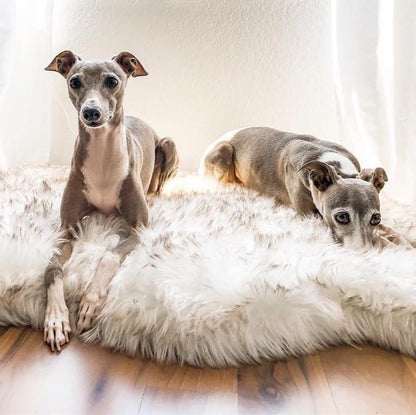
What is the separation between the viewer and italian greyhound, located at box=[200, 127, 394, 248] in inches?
73.9

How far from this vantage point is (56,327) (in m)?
1.35

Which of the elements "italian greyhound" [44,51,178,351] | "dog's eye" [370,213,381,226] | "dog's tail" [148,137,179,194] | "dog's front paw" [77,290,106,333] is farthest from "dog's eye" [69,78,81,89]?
"dog's eye" [370,213,381,226]

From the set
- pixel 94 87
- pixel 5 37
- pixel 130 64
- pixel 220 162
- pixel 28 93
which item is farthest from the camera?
pixel 28 93

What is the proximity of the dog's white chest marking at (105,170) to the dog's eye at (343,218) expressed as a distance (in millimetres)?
799

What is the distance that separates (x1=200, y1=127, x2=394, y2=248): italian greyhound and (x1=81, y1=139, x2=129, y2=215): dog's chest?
2.31 feet

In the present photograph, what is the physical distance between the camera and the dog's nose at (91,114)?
1645mm

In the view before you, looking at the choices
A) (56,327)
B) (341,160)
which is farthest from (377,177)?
(56,327)

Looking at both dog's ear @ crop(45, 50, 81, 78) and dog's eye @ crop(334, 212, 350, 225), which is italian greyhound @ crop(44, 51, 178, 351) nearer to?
dog's ear @ crop(45, 50, 81, 78)

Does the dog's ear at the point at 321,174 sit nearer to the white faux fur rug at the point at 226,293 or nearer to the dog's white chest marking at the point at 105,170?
the white faux fur rug at the point at 226,293

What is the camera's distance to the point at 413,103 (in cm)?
262

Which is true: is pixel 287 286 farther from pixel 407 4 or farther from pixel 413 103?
pixel 407 4

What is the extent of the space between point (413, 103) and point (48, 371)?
2184 millimetres

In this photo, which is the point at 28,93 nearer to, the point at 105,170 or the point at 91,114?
the point at 105,170

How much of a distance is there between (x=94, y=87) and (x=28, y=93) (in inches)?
62.3
